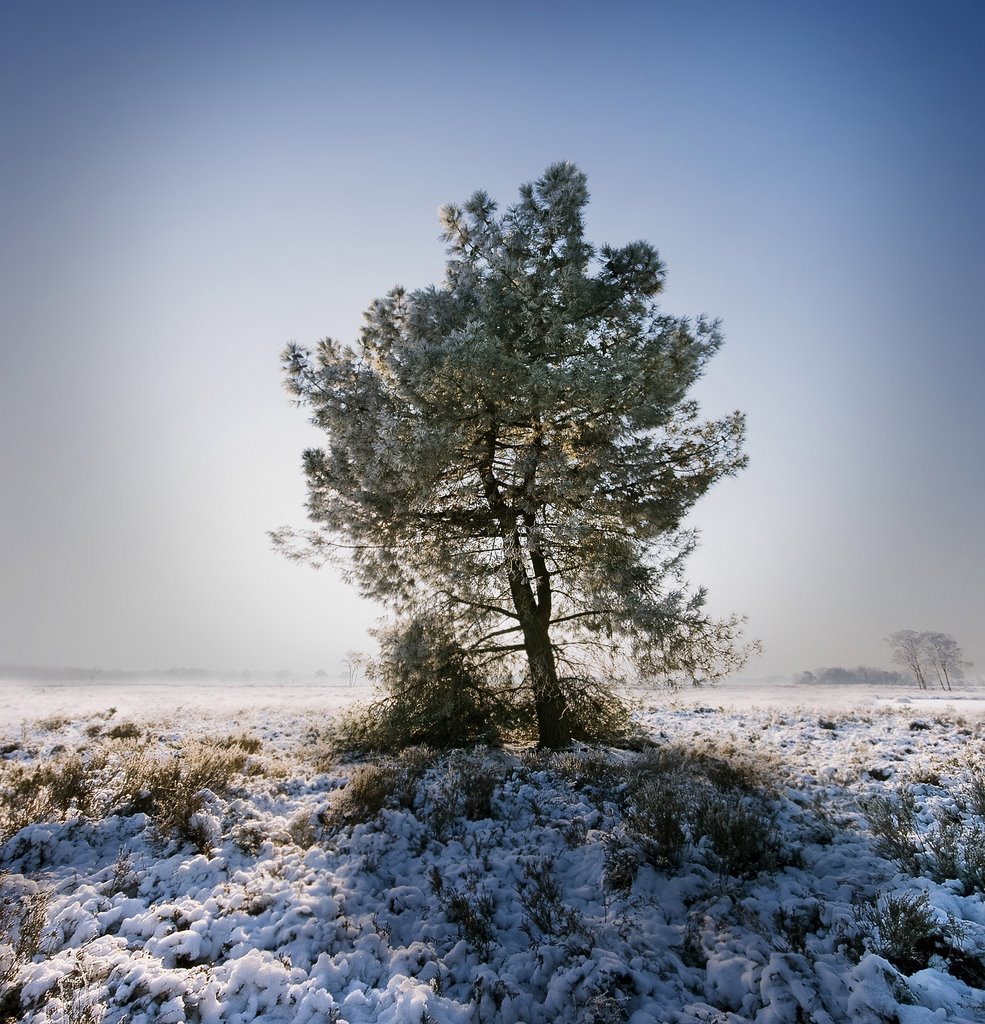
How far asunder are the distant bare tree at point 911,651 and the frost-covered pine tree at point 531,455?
7423cm

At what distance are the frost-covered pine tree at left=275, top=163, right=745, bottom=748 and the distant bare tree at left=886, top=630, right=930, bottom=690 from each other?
244ft

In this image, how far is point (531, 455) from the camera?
8703 mm

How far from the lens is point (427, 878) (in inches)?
199

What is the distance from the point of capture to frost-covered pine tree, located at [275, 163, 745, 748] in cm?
827

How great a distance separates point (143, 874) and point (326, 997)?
2.55m

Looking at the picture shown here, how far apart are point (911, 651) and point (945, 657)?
359cm

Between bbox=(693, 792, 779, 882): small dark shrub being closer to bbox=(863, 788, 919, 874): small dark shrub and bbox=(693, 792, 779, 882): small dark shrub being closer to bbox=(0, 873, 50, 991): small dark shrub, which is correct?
bbox=(863, 788, 919, 874): small dark shrub

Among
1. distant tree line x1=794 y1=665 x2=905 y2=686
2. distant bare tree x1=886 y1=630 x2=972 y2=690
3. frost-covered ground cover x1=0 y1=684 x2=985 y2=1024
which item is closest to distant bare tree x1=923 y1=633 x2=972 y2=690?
distant bare tree x1=886 y1=630 x2=972 y2=690

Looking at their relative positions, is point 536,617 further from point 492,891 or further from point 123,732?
point 123,732

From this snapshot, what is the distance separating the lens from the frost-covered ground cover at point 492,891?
3.35 m

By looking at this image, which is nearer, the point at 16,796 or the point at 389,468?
the point at 16,796

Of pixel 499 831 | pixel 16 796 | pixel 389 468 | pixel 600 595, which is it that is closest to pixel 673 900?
pixel 499 831

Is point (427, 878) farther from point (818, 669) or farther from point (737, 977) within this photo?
point (818, 669)

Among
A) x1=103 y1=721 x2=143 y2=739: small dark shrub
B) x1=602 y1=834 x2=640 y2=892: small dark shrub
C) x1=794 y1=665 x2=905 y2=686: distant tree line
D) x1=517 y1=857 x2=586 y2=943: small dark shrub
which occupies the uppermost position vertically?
x1=103 y1=721 x2=143 y2=739: small dark shrub
